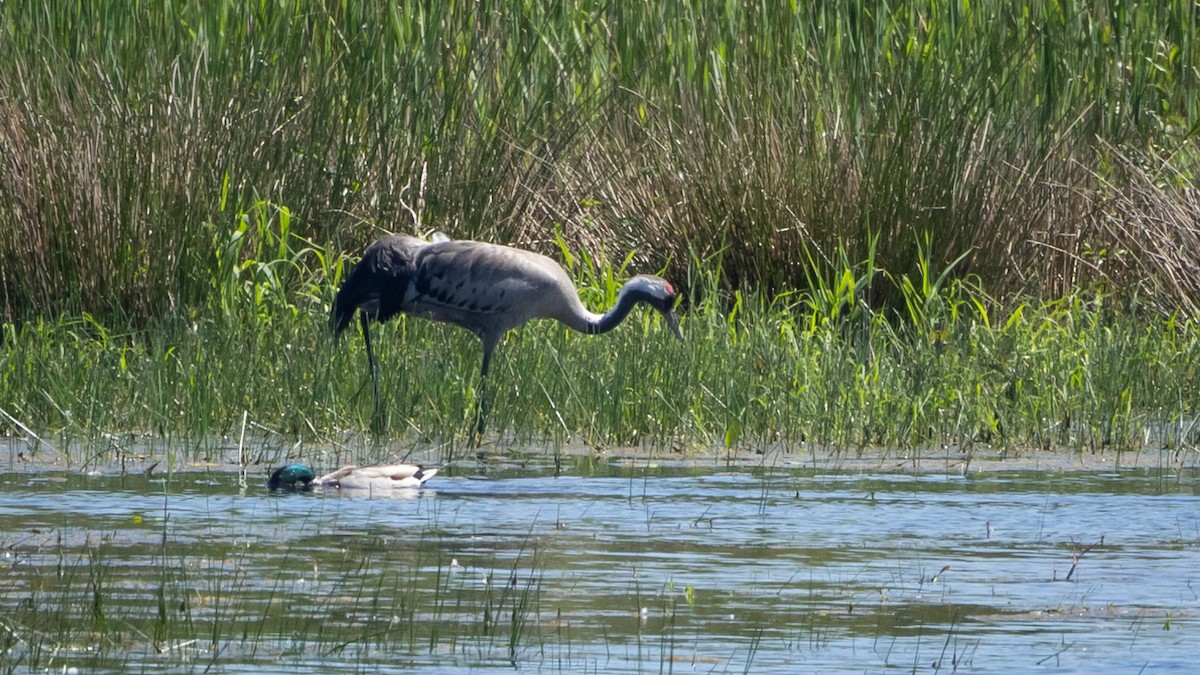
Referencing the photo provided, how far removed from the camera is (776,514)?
691 cm

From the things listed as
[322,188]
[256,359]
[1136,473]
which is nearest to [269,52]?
[322,188]

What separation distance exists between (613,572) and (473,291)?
4.24m

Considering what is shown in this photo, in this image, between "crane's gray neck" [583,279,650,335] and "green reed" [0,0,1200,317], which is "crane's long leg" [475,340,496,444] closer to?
"crane's gray neck" [583,279,650,335]

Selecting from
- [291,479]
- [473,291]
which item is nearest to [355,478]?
[291,479]

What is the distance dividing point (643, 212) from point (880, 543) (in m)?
5.76

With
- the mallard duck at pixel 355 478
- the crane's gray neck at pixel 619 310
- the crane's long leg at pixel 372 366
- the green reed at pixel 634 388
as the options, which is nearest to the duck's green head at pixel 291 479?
the mallard duck at pixel 355 478

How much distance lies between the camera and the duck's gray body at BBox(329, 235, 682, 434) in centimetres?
988

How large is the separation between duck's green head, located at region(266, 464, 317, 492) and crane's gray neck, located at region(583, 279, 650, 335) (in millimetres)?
3087

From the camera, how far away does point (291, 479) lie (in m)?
7.33

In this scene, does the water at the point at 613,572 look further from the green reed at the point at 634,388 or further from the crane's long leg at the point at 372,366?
the crane's long leg at the point at 372,366

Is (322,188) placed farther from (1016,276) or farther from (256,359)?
(1016,276)

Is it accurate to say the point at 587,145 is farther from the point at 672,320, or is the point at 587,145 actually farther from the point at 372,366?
the point at 372,366

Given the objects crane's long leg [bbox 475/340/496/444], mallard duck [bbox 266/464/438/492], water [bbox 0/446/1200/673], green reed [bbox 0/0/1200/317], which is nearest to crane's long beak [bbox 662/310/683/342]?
green reed [bbox 0/0/1200/317]

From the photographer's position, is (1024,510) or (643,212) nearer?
(1024,510)
